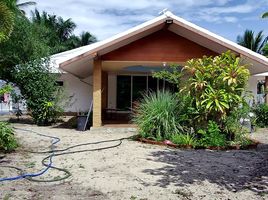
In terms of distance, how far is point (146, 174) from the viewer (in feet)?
25.4

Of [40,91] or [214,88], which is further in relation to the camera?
[40,91]

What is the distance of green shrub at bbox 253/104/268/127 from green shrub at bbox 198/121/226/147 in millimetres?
7884

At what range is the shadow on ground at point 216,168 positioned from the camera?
720 cm

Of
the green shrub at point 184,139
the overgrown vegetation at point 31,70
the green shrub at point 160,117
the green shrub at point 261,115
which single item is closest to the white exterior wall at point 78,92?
the overgrown vegetation at point 31,70

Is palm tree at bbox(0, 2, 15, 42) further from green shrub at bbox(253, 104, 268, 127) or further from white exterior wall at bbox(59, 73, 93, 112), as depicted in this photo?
green shrub at bbox(253, 104, 268, 127)

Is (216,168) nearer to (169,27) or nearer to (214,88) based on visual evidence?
(214,88)

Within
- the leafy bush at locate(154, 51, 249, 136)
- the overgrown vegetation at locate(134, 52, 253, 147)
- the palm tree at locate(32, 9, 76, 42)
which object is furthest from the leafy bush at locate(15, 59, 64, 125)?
the palm tree at locate(32, 9, 76, 42)

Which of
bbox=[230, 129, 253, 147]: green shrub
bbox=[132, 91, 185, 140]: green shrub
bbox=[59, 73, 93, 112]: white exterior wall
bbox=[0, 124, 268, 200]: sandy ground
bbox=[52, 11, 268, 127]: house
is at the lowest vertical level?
bbox=[0, 124, 268, 200]: sandy ground

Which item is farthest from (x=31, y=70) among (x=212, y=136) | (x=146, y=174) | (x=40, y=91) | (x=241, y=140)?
(x=146, y=174)

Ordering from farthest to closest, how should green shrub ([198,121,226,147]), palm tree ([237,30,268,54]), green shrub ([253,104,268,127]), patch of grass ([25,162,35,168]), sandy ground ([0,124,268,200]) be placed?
palm tree ([237,30,268,54]) < green shrub ([253,104,268,127]) < green shrub ([198,121,226,147]) < patch of grass ([25,162,35,168]) < sandy ground ([0,124,268,200])

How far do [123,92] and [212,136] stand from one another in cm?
1116

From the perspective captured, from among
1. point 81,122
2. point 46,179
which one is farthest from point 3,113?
point 46,179

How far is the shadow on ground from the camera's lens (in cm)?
720

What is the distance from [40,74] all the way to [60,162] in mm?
9852
